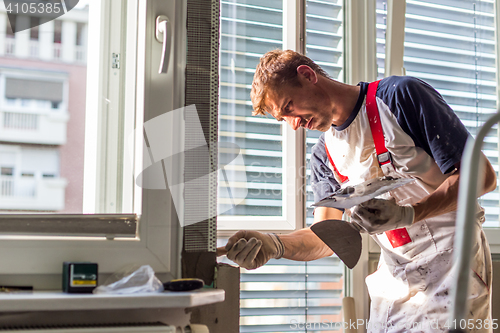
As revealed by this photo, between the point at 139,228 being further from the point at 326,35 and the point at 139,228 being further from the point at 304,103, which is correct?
the point at 326,35

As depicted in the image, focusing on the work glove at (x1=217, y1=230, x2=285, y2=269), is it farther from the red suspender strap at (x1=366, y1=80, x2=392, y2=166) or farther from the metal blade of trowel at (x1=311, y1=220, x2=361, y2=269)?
the red suspender strap at (x1=366, y1=80, x2=392, y2=166)

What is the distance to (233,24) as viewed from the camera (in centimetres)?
165

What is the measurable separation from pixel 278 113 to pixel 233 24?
1.78ft

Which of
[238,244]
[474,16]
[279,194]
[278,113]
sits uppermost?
[474,16]

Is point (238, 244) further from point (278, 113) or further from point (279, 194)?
point (279, 194)

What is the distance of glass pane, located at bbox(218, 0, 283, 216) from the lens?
1621 mm

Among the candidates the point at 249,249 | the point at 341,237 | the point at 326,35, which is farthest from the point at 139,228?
the point at 326,35

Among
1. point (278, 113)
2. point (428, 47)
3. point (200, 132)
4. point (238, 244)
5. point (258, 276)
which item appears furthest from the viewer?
point (428, 47)

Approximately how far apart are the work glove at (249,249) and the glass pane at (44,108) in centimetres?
28

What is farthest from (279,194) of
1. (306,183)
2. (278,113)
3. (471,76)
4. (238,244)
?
(471,76)

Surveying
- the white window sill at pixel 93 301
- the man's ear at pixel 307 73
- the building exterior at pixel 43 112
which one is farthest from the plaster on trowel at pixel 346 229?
the building exterior at pixel 43 112

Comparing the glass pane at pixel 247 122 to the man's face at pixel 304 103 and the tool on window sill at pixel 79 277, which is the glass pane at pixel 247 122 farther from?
the tool on window sill at pixel 79 277

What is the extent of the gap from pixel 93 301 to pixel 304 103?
83cm

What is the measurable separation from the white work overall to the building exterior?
0.73 meters
